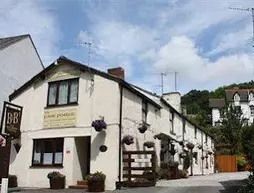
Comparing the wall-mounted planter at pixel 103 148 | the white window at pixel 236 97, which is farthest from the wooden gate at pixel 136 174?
the white window at pixel 236 97

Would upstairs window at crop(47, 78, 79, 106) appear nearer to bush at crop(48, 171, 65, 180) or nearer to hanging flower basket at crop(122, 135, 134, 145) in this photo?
hanging flower basket at crop(122, 135, 134, 145)

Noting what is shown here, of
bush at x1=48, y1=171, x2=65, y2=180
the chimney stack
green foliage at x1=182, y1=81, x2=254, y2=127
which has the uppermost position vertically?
green foliage at x1=182, y1=81, x2=254, y2=127

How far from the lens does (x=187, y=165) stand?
30.2m

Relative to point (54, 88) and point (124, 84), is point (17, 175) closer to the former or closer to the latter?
point (54, 88)

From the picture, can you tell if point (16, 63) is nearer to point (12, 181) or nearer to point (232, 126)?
point (12, 181)

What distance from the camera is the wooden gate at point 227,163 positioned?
143 feet

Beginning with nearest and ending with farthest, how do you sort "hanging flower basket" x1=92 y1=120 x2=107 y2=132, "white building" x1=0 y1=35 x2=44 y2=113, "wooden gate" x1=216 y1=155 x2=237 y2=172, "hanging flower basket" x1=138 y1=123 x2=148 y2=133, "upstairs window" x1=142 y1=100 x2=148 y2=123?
"hanging flower basket" x1=92 y1=120 x2=107 y2=132
"hanging flower basket" x1=138 y1=123 x2=148 y2=133
"upstairs window" x1=142 y1=100 x2=148 y2=123
"white building" x1=0 y1=35 x2=44 y2=113
"wooden gate" x1=216 y1=155 x2=237 y2=172

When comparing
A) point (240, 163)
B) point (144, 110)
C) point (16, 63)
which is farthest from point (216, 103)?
point (144, 110)

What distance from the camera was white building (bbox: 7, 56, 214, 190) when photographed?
Answer: 19.0 meters

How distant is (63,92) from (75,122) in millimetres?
2045

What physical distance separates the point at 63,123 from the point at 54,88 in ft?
7.54

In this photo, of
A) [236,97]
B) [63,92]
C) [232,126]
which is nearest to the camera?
[63,92]

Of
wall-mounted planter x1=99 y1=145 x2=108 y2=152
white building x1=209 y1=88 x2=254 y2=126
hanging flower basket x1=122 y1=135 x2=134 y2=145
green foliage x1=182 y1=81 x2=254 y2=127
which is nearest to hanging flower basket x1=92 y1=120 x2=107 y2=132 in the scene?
wall-mounted planter x1=99 y1=145 x2=108 y2=152

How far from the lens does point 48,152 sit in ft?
68.3
